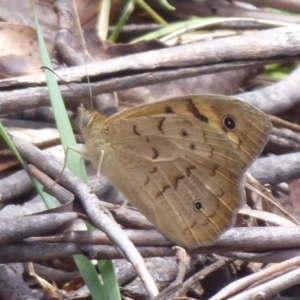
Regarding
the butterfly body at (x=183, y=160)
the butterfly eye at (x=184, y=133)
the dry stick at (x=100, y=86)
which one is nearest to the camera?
the butterfly body at (x=183, y=160)

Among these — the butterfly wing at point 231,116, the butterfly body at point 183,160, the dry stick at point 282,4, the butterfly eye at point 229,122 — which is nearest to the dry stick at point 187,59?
the butterfly body at point 183,160

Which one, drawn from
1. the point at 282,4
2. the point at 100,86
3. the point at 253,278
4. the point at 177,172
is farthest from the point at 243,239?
the point at 282,4

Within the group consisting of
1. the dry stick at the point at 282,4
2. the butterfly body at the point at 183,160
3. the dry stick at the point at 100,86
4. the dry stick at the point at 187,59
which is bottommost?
the butterfly body at the point at 183,160

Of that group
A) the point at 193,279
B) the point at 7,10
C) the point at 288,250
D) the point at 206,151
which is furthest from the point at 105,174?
the point at 7,10

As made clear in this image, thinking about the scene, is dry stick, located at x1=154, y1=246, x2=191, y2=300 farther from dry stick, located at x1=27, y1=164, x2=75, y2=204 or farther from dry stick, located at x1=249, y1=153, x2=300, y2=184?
dry stick, located at x1=249, y1=153, x2=300, y2=184

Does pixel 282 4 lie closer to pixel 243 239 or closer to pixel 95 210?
pixel 243 239

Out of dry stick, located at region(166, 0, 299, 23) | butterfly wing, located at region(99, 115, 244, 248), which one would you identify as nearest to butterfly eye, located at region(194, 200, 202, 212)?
butterfly wing, located at region(99, 115, 244, 248)

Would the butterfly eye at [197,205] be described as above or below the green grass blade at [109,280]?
above

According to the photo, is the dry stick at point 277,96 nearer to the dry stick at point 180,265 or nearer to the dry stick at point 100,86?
the dry stick at point 100,86
